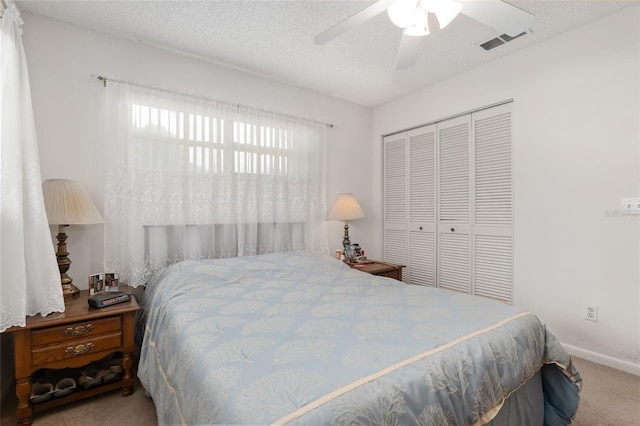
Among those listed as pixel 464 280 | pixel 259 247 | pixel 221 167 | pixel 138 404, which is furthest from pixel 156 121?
pixel 464 280

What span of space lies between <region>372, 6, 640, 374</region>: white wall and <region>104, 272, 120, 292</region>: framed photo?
3.21m

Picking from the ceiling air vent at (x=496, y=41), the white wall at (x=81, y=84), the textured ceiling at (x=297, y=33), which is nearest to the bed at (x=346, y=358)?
the white wall at (x=81, y=84)

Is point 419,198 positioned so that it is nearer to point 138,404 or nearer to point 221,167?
point 221,167

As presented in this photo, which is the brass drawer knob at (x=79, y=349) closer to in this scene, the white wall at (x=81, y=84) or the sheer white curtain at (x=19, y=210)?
the sheer white curtain at (x=19, y=210)

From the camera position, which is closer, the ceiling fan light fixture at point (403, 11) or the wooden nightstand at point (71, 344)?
the ceiling fan light fixture at point (403, 11)

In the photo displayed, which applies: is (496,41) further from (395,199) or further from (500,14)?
(395,199)

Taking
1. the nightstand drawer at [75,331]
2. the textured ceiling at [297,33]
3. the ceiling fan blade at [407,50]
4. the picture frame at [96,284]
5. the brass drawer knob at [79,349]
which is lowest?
the brass drawer knob at [79,349]

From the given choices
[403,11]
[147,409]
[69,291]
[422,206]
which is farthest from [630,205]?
[69,291]

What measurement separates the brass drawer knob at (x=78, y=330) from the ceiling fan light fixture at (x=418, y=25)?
2.41 m

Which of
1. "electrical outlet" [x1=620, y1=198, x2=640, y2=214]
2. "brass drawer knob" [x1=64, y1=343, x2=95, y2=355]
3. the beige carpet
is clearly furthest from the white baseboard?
"brass drawer knob" [x1=64, y1=343, x2=95, y2=355]

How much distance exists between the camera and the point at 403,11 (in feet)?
4.76

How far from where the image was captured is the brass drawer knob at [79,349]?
5.71 feet

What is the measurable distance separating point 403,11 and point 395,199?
2.58 metres

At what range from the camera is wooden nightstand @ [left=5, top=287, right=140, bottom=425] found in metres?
1.62
